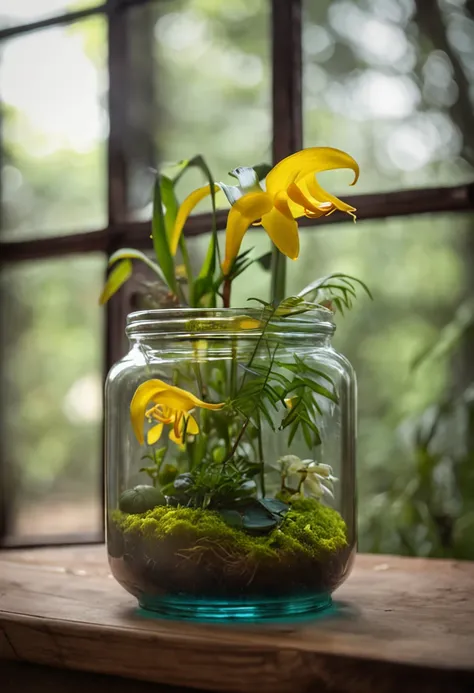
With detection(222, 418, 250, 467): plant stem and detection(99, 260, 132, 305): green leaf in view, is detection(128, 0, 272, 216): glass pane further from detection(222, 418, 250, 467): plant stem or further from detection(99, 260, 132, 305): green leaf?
detection(222, 418, 250, 467): plant stem

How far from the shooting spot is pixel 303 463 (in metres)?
0.82

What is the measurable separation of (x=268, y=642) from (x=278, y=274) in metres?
0.44

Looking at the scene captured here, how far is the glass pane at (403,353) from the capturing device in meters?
1.30

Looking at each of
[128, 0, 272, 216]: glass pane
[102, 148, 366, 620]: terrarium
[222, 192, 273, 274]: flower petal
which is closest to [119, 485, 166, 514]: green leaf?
[102, 148, 366, 620]: terrarium

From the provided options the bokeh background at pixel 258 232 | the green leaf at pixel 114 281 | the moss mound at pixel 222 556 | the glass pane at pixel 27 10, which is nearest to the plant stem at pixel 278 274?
the green leaf at pixel 114 281

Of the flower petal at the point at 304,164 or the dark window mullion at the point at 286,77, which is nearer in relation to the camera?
the flower petal at the point at 304,164

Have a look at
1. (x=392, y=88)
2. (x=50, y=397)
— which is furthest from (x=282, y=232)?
(x=50, y=397)

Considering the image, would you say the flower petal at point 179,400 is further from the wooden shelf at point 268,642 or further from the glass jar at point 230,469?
the wooden shelf at point 268,642

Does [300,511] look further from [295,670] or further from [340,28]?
[340,28]

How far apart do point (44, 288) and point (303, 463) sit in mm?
877

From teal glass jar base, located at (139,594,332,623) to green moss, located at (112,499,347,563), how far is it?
1.7 inches

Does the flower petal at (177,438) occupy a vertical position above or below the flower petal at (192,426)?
below

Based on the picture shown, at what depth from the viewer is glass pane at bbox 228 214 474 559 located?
130cm

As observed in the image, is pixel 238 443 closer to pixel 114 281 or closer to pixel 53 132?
pixel 114 281
